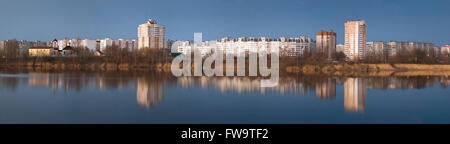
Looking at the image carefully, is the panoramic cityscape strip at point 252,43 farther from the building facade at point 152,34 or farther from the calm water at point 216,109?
the calm water at point 216,109

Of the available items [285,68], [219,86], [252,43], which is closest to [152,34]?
[252,43]

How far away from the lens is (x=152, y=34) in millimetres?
67312

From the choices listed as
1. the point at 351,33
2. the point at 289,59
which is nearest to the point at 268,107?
the point at 289,59

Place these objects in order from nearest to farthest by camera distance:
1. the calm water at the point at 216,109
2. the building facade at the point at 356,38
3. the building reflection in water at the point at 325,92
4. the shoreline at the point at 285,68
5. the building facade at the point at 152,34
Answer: the calm water at the point at 216,109 < the building reflection in water at the point at 325,92 < the shoreline at the point at 285,68 < the building facade at the point at 356,38 < the building facade at the point at 152,34

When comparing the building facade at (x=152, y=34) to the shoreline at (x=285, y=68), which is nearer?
the shoreline at (x=285, y=68)

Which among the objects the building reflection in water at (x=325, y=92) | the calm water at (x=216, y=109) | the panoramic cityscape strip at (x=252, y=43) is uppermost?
the panoramic cityscape strip at (x=252, y=43)

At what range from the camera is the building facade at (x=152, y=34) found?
2640 inches

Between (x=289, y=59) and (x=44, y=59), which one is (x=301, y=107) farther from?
(x=44, y=59)

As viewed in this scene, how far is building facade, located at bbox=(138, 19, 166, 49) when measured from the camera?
67062 mm

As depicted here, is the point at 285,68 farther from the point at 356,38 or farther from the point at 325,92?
the point at 356,38

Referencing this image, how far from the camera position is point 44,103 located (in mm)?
8953

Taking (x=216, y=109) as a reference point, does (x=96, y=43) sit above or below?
above

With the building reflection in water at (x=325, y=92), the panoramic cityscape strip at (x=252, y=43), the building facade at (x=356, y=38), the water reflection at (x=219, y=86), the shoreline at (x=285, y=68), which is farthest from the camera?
the building facade at (x=356, y=38)

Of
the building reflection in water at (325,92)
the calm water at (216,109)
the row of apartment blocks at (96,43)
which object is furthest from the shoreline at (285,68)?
the row of apartment blocks at (96,43)
